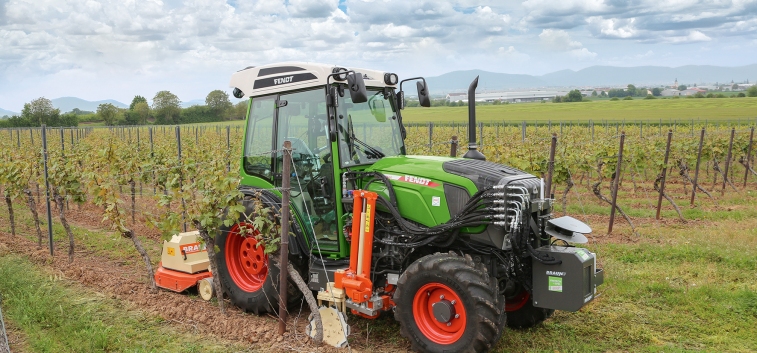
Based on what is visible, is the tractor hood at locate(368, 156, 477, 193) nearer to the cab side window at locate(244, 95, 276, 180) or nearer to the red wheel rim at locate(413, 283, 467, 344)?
the red wheel rim at locate(413, 283, 467, 344)

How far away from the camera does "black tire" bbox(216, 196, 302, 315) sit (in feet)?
18.6

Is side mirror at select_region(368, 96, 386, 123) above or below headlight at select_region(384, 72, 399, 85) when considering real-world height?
below

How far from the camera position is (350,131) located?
5332mm

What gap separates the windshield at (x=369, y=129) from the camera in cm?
529

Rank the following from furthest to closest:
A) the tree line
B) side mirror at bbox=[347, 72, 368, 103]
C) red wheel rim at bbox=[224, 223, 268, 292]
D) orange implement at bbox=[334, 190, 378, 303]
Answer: the tree line
red wheel rim at bbox=[224, 223, 268, 292]
orange implement at bbox=[334, 190, 378, 303]
side mirror at bbox=[347, 72, 368, 103]

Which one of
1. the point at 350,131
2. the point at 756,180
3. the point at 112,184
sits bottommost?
the point at 756,180

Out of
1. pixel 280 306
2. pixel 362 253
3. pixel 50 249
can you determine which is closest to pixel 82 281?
pixel 50 249

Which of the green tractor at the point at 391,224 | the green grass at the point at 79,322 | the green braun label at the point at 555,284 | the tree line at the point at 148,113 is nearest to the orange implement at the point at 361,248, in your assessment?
the green tractor at the point at 391,224

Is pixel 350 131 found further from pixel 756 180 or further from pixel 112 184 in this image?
pixel 756 180

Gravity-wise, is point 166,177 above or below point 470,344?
above

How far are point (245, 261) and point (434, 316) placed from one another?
2372 mm

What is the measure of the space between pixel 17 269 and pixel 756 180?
60.7ft

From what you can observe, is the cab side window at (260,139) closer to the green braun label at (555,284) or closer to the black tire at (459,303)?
the black tire at (459,303)

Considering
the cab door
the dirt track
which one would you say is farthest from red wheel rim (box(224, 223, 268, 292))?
the cab door
